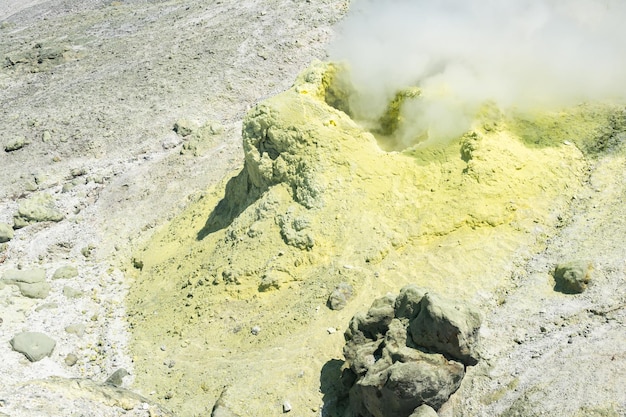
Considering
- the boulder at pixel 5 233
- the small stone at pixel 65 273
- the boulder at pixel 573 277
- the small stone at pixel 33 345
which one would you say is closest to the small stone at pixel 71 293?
the small stone at pixel 65 273

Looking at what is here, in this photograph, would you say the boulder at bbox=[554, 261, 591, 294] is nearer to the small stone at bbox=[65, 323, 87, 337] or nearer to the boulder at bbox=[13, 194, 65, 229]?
the small stone at bbox=[65, 323, 87, 337]

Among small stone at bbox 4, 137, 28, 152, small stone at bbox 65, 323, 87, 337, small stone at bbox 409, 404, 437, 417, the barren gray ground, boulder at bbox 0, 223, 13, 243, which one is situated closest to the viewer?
small stone at bbox 409, 404, 437, 417

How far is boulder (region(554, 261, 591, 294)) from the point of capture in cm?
669

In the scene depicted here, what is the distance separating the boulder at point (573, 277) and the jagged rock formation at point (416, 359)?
4.96ft

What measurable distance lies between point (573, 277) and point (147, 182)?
922cm

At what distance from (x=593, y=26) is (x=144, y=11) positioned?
17.3 m

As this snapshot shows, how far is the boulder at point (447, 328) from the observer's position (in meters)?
5.62

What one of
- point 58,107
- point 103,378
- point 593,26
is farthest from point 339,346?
point 58,107

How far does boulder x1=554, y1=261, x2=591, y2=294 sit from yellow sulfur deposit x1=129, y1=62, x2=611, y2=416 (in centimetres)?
63

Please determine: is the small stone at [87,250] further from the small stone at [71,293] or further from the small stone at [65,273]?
the small stone at [71,293]

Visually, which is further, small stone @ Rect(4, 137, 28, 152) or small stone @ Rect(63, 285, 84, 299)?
small stone @ Rect(4, 137, 28, 152)

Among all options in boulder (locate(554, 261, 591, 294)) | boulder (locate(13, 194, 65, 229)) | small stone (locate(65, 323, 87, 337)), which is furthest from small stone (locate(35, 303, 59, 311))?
boulder (locate(554, 261, 591, 294))

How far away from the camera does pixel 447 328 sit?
5.61 metres

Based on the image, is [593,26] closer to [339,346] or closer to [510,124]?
[510,124]
